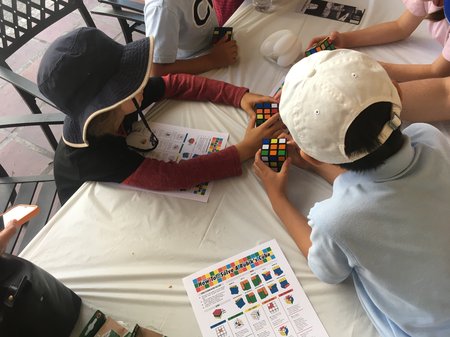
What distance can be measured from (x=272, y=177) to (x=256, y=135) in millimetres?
146

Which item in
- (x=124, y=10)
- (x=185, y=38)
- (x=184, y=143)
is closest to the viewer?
(x=184, y=143)

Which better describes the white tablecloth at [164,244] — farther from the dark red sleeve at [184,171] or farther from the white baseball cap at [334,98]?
the white baseball cap at [334,98]

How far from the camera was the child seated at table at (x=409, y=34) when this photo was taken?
1.13 meters

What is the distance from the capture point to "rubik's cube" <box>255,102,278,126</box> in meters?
1.10

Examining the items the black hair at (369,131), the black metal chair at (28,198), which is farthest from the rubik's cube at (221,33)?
the black hair at (369,131)

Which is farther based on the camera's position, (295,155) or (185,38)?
(185,38)

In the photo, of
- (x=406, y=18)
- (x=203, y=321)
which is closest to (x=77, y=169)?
(x=203, y=321)

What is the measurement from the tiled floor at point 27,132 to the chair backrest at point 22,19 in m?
0.64

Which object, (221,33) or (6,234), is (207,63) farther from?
(6,234)

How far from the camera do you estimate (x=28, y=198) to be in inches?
48.6

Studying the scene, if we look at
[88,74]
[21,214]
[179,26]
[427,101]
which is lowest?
[427,101]

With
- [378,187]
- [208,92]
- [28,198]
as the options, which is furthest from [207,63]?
[378,187]

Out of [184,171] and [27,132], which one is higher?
[184,171]

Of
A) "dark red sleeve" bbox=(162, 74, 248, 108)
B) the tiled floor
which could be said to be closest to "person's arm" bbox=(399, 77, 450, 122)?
"dark red sleeve" bbox=(162, 74, 248, 108)
